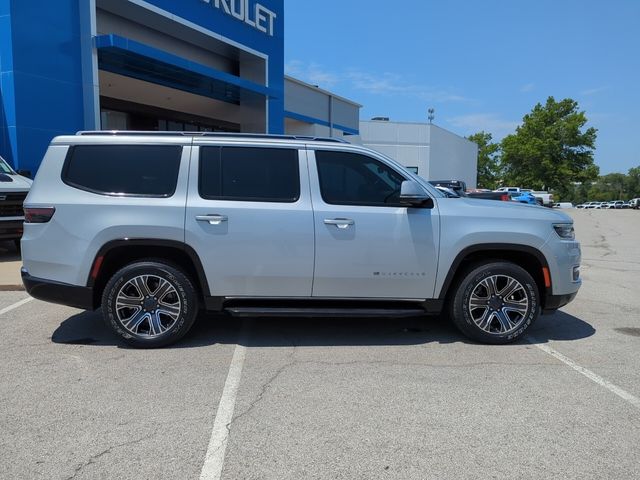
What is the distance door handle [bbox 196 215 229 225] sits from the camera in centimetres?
476

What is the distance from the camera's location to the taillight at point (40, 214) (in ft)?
15.6

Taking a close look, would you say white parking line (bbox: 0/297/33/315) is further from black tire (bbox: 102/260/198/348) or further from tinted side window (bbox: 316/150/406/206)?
tinted side window (bbox: 316/150/406/206)

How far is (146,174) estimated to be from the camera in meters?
4.90

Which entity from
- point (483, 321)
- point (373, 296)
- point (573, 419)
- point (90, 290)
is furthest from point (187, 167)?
point (573, 419)

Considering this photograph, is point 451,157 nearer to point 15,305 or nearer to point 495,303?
point 495,303

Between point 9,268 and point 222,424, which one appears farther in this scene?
point 9,268

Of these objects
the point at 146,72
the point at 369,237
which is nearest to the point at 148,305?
the point at 369,237

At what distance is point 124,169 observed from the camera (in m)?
4.90

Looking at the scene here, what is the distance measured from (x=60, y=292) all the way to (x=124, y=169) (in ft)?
4.42

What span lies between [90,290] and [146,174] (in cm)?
125

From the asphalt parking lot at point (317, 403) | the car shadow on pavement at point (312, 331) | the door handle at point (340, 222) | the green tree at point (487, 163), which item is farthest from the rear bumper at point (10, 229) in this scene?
the green tree at point (487, 163)

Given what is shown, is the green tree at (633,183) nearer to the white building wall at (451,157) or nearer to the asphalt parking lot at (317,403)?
the white building wall at (451,157)

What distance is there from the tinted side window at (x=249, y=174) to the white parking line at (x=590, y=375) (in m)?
3.00

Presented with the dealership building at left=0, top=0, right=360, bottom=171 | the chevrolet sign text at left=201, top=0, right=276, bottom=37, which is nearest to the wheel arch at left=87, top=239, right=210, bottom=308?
the dealership building at left=0, top=0, right=360, bottom=171
